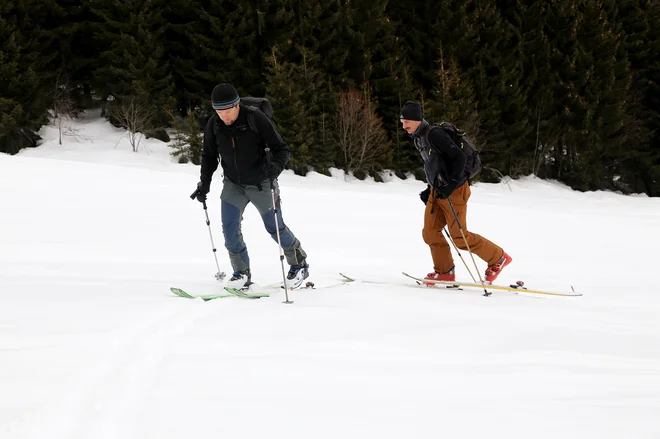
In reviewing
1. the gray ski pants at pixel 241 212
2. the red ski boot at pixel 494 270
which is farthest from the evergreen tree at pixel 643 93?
the gray ski pants at pixel 241 212

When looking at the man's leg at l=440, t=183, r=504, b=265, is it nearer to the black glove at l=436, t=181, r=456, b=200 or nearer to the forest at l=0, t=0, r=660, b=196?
the black glove at l=436, t=181, r=456, b=200

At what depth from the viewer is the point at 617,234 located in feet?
38.9

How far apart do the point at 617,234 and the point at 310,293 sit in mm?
9702

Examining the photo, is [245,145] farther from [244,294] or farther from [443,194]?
[443,194]

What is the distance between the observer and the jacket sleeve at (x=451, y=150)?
529cm

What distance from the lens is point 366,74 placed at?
100ft

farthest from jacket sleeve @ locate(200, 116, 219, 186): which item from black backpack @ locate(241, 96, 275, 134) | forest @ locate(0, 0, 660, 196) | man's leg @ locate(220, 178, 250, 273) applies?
forest @ locate(0, 0, 660, 196)

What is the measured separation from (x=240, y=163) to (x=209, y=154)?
1.36 feet

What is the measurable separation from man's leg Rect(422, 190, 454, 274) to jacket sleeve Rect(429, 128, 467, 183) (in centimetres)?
46

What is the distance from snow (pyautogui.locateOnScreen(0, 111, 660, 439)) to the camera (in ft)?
6.86

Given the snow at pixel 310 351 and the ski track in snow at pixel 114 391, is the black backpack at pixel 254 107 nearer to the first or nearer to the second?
the snow at pixel 310 351

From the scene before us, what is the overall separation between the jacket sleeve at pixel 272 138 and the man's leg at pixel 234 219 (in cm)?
51

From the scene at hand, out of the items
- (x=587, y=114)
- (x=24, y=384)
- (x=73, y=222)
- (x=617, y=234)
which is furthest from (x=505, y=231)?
(x=587, y=114)

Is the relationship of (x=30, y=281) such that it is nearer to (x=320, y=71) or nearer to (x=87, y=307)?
(x=87, y=307)
